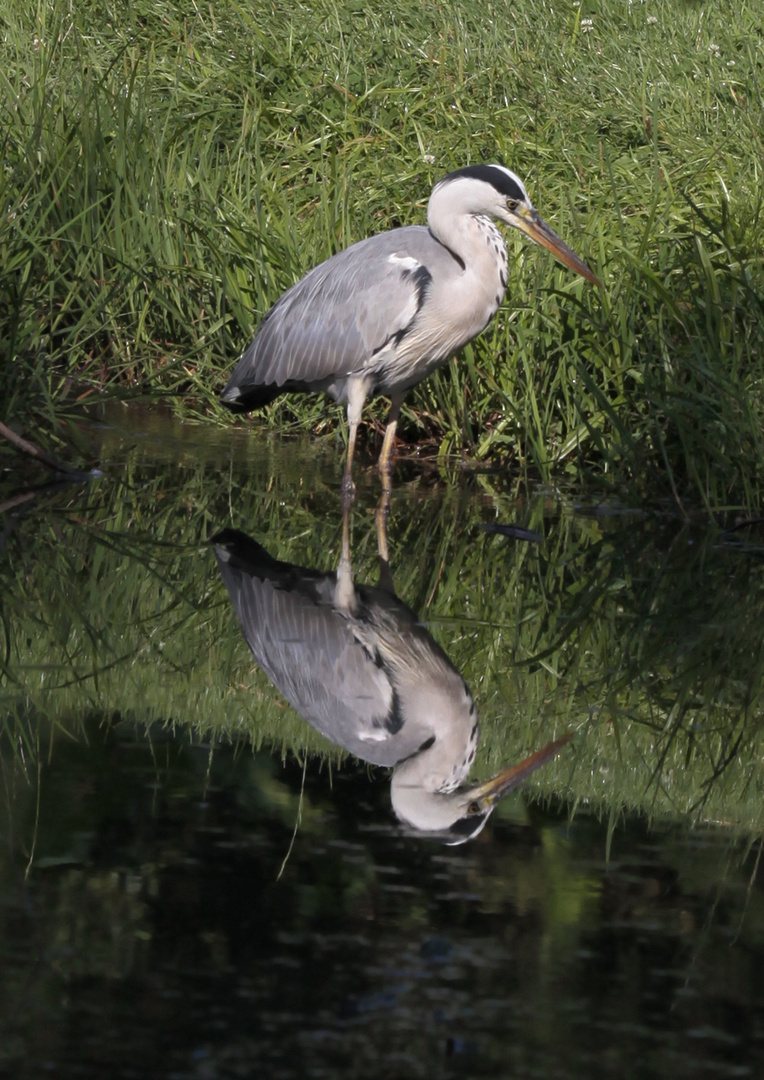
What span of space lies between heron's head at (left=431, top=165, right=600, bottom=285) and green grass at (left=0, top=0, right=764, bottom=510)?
0.20m

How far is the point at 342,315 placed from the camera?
22.7 feet

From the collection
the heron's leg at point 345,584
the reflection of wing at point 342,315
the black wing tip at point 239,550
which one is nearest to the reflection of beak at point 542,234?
the reflection of wing at point 342,315

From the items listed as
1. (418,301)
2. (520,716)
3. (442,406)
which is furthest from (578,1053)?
(442,406)

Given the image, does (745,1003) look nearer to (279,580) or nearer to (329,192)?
(279,580)

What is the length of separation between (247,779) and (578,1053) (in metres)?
1.26

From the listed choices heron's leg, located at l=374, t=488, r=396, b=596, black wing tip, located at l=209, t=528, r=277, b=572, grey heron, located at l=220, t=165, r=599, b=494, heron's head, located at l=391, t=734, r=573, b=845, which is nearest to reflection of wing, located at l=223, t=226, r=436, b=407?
grey heron, located at l=220, t=165, r=599, b=494

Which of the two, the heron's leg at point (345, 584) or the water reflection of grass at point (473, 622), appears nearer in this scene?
the water reflection of grass at point (473, 622)

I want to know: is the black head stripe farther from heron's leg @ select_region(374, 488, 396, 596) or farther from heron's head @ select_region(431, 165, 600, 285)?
heron's leg @ select_region(374, 488, 396, 596)

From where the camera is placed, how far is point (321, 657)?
4.46 metres

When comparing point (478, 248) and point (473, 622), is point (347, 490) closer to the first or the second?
point (478, 248)

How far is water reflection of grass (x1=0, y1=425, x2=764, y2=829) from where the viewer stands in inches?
153

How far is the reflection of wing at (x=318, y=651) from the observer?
395 centimetres

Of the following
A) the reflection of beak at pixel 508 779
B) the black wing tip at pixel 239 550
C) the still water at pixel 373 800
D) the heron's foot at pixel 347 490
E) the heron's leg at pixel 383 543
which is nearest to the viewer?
the still water at pixel 373 800

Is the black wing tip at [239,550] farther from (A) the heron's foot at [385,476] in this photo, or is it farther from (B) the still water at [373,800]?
(A) the heron's foot at [385,476]
